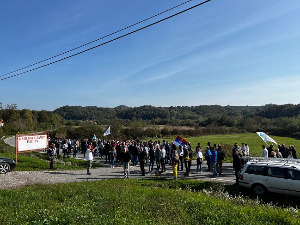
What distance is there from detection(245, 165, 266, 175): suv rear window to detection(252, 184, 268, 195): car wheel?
57cm

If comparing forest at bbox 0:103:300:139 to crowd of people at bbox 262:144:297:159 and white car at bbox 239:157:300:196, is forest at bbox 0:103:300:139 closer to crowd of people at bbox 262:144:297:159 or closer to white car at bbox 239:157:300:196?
crowd of people at bbox 262:144:297:159

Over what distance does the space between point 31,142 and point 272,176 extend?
56.0 feet

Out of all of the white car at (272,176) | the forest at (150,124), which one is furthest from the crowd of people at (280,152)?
the forest at (150,124)

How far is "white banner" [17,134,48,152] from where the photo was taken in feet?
59.7

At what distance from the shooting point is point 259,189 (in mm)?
10719

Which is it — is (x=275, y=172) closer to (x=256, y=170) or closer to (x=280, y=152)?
(x=256, y=170)

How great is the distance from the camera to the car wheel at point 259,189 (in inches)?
417

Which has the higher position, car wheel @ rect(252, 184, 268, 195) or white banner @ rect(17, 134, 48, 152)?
white banner @ rect(17, 134, 48, 152)

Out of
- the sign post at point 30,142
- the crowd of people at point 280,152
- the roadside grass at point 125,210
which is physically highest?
the sign post at point 30,142

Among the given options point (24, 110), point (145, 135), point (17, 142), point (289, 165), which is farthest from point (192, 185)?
point (24, 110)

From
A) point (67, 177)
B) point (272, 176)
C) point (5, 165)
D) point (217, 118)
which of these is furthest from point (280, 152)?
point (217, 118)

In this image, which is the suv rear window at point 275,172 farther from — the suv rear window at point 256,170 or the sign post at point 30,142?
the sign post at point 30,142

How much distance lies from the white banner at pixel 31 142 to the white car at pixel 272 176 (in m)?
15.6

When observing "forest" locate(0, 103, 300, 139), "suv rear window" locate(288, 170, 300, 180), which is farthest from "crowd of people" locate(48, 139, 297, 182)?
"forest" locate(0, 103, 300, 139)
